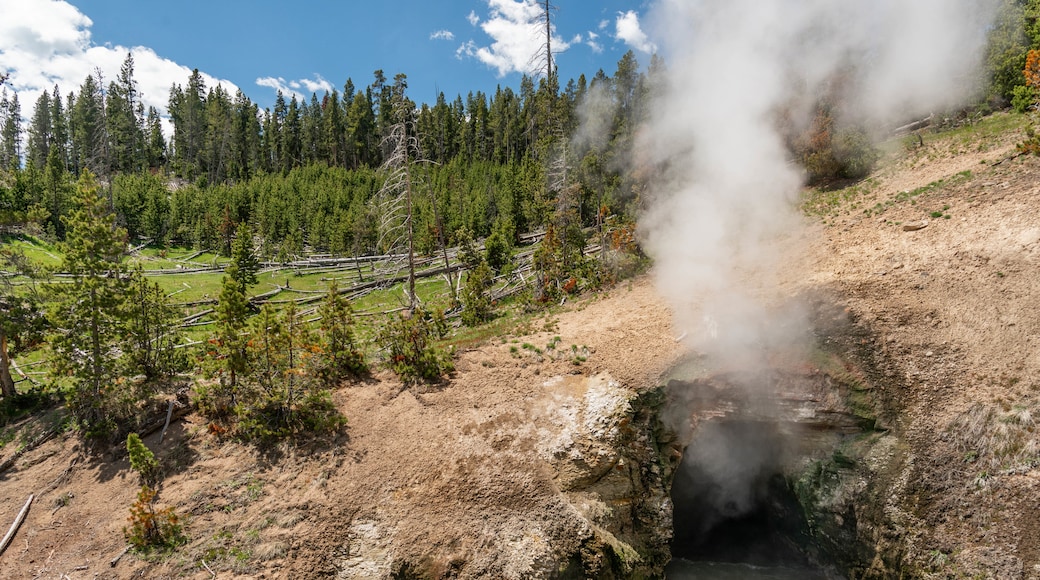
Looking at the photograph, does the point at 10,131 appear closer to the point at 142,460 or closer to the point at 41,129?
the point at 41,129

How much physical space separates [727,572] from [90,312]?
2074 centimetres

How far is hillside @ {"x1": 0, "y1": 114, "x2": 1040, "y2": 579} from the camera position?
36.7 feet

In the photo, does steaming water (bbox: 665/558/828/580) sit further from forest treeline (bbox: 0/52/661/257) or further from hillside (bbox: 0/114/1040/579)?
forest treeline (bbox: 0/52/661/257)

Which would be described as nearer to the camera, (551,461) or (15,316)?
(551,461)

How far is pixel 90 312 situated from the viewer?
13.1 m

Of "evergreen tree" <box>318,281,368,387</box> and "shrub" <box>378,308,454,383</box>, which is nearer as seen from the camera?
"evergreen tree" <box>318,281,368,387</box>

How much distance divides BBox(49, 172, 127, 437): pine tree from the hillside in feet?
4.62

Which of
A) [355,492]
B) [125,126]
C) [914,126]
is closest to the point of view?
[355,492]

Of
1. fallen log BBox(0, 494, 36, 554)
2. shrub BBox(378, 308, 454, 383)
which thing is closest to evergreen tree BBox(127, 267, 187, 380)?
fallen log BBox(0, 494, 36, 554)

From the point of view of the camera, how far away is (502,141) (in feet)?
285

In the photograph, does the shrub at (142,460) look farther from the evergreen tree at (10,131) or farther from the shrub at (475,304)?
the evergreen tree at (10,131)

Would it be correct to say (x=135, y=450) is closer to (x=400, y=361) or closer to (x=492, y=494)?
(x=400, y=361)

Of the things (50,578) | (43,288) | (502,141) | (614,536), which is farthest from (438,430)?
(502,141)

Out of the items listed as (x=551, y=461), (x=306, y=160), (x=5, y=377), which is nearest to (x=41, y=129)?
(x=306, y=160)
